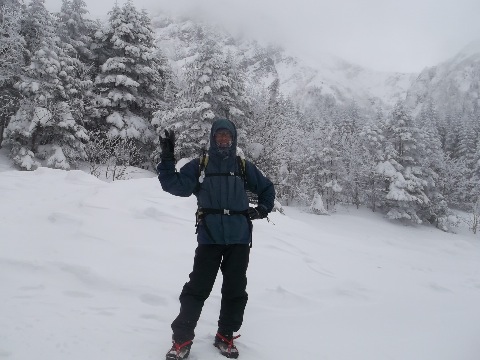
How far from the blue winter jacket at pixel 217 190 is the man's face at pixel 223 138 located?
0.04m

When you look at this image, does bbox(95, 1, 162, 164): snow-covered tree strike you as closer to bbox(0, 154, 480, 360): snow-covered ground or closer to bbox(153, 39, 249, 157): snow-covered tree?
bbox(153, 39, 249, 157): snow-covered tree

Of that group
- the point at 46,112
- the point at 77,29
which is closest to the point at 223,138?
the point at 46,112

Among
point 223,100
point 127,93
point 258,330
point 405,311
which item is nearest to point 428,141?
point 223,100

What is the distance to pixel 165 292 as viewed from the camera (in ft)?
15.1

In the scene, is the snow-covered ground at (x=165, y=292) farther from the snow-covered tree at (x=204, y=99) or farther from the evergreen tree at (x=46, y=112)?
the evergreen tree at (x=46, y=112)

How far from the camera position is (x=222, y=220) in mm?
3381

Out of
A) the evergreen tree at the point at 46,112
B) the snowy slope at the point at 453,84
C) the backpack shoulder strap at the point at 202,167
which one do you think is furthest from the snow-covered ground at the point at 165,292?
the snowy slope at the point at 453,84

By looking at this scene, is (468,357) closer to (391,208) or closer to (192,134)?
(192,134)

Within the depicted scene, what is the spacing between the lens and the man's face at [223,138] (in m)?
3.48

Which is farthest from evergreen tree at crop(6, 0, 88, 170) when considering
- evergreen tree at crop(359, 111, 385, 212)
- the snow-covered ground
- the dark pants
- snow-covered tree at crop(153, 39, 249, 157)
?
evergreen tree at crop(359, 111, 385, 212)

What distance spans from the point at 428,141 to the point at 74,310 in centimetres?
4123

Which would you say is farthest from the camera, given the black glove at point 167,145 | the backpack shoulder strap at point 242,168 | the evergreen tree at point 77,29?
the evergreen tree at point 77,29

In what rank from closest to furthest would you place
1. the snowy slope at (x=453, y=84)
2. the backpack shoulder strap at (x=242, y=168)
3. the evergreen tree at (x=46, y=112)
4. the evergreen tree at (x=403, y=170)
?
the backpack shoulder strap at (x=242, y=168) < the evergreen tree at (x=46, y=112) < the evergreen tree at (x=403, y=170) < the snowy slope at (x=453, y=84)

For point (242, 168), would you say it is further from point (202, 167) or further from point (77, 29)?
point (77, 29)
